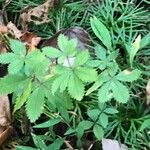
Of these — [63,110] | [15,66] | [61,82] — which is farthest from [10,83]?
[63,110]

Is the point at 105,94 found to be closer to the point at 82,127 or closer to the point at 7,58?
the point at 82,127

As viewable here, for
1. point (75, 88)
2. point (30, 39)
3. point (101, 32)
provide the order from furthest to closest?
point (30, 39) → point (101, 32) → point (75, 88)

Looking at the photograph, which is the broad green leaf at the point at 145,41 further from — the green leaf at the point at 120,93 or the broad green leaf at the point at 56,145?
the broad green leaf at the point at 56,145

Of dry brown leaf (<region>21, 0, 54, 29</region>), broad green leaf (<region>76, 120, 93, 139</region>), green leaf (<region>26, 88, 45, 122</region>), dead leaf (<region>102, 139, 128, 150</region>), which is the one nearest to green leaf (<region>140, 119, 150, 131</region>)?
dead leaf (<region>102, 139, 128, 150</region>)

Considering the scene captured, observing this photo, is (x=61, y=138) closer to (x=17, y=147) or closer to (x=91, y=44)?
(x=17, y=147)

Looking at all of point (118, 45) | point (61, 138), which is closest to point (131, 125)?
point (61, 138)

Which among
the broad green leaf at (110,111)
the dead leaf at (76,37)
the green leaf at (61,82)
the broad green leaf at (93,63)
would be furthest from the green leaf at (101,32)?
the green leaf at (61,82)
